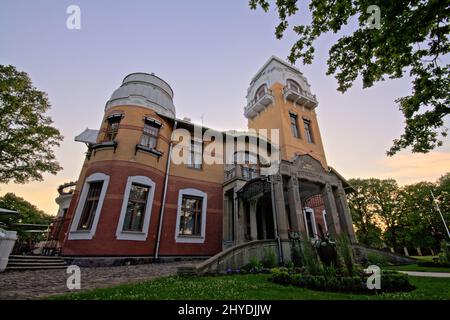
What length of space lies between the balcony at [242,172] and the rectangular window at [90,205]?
8165 mm

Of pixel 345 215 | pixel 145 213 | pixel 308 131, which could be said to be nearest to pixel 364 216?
pixel 308 131

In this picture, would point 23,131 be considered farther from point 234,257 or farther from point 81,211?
point 234,257

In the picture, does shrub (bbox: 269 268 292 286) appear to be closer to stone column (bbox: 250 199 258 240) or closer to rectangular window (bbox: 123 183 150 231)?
stone column (bbox: 250 199 258 240)

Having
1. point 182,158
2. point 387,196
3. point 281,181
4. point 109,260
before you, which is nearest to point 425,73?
point 281,181

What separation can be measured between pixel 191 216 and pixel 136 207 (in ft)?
11.7

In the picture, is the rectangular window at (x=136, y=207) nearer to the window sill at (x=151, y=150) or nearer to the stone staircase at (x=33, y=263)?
the window sill at (x=151, y=150)

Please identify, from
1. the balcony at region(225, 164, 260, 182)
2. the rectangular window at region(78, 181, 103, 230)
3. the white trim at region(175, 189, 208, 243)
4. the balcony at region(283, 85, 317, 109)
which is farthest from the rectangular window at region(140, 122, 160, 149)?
the balcony at region(283, 85, 317, 109)

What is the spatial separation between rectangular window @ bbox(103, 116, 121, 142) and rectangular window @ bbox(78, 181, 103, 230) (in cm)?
302

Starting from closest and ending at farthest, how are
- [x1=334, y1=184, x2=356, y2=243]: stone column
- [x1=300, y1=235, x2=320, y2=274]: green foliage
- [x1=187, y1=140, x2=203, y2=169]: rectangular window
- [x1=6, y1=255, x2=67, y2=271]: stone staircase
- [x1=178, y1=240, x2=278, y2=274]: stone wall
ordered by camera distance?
[x1=300, y1=235, x2=320, y2=274]: green foliage
[x1=178, y1=240, x2=278, y2=274]: stone wall
[x1=6, y1=255, x2=67, y2=271]: stone staircase
[x1=334, y1=184, x2=356, y2=243]: stone column
[x1=187, y1=140, x2=203, y2=169]: rectangular window

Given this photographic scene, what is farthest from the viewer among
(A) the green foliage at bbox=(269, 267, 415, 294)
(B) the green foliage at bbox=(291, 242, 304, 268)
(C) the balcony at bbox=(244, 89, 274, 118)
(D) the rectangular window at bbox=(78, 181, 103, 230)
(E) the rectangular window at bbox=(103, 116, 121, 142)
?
(C) the balcony at bbox=(244, 89, 274, 118)

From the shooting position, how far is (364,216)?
38188 mm

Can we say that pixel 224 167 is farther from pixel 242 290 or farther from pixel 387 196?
pixel 387 196

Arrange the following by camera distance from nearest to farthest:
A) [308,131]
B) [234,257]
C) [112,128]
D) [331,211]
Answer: [234,257]
[331,211]
[112,128]
[308,131]

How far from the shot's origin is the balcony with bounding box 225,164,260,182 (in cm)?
1403
